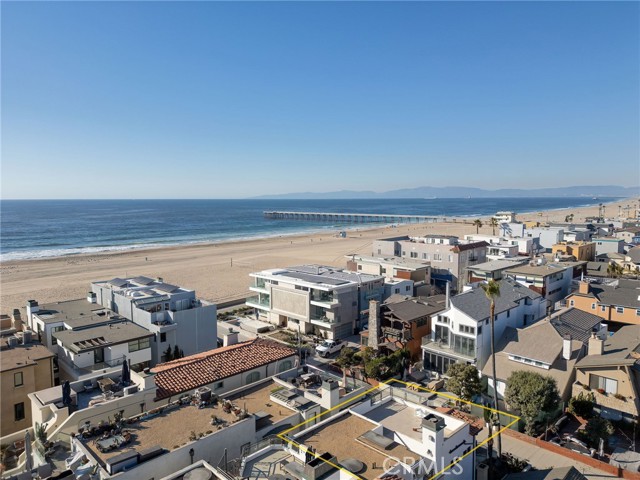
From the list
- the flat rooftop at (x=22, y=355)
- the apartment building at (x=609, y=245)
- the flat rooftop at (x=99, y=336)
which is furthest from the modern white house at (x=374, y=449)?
the apartment building at (x=609, y=245)

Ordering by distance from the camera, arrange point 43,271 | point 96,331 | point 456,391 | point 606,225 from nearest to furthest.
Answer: point 456,391 < point 96,331 < point 43,271 < point 606,225

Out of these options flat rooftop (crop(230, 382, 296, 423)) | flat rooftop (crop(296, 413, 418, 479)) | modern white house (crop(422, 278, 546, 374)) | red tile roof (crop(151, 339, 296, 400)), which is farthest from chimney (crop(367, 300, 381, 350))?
flat rooftop (crop(296, 413, 418, 479))

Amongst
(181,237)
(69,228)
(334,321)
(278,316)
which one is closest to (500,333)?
(334,321)

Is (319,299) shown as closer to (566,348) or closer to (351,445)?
(566,348)

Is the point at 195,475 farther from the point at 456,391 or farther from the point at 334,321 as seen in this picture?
the point at 334,321

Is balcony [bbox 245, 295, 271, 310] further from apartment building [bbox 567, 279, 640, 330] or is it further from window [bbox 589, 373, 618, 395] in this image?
window [bbox 589, 373, 618, 395]

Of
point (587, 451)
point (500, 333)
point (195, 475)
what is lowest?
point (587, 451)
